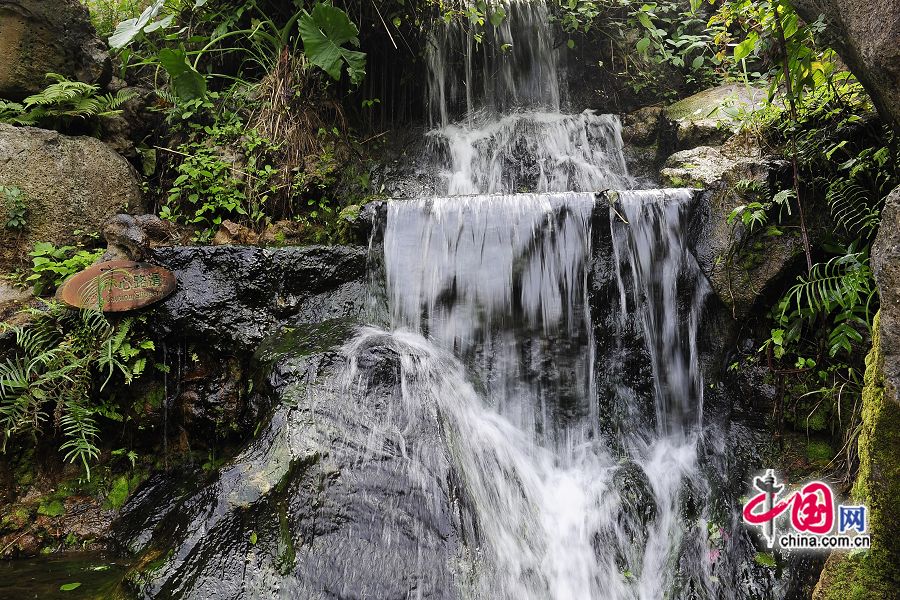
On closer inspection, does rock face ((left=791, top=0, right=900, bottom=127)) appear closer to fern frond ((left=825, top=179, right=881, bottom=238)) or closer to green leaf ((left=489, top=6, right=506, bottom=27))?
fern frond ((left=825, top=179, right=881, bottom=238))

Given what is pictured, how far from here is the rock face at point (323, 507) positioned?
2.14 meters

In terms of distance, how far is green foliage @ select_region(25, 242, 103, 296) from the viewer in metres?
3.68

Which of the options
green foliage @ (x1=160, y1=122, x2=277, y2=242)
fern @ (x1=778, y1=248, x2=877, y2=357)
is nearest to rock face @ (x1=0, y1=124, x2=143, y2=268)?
green foliage @ (x1=160, y1=122, x2=277, y2=242)

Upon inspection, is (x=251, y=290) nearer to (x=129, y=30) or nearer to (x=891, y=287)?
(x=129, y=30)

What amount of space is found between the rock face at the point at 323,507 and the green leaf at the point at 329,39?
3232 millimetres

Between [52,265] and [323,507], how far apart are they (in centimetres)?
307

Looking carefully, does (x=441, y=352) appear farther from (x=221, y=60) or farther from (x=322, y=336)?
(x=221, y=60)

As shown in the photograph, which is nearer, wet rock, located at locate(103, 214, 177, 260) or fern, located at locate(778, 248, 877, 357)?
fern, located at locate(778, 248, 877, 357)

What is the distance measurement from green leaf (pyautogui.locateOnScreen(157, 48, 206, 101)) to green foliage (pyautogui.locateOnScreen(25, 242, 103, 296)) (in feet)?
6.43

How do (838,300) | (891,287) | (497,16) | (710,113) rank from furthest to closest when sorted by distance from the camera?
(497,16) < (710,113) < (838,300) < (891,287)

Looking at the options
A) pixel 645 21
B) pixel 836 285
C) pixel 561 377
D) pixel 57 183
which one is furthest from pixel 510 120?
pixel 57 183

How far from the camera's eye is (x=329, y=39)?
4723 millimetres

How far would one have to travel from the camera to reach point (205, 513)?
2395 mm

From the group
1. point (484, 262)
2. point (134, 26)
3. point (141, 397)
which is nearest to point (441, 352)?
point (484, 262)
